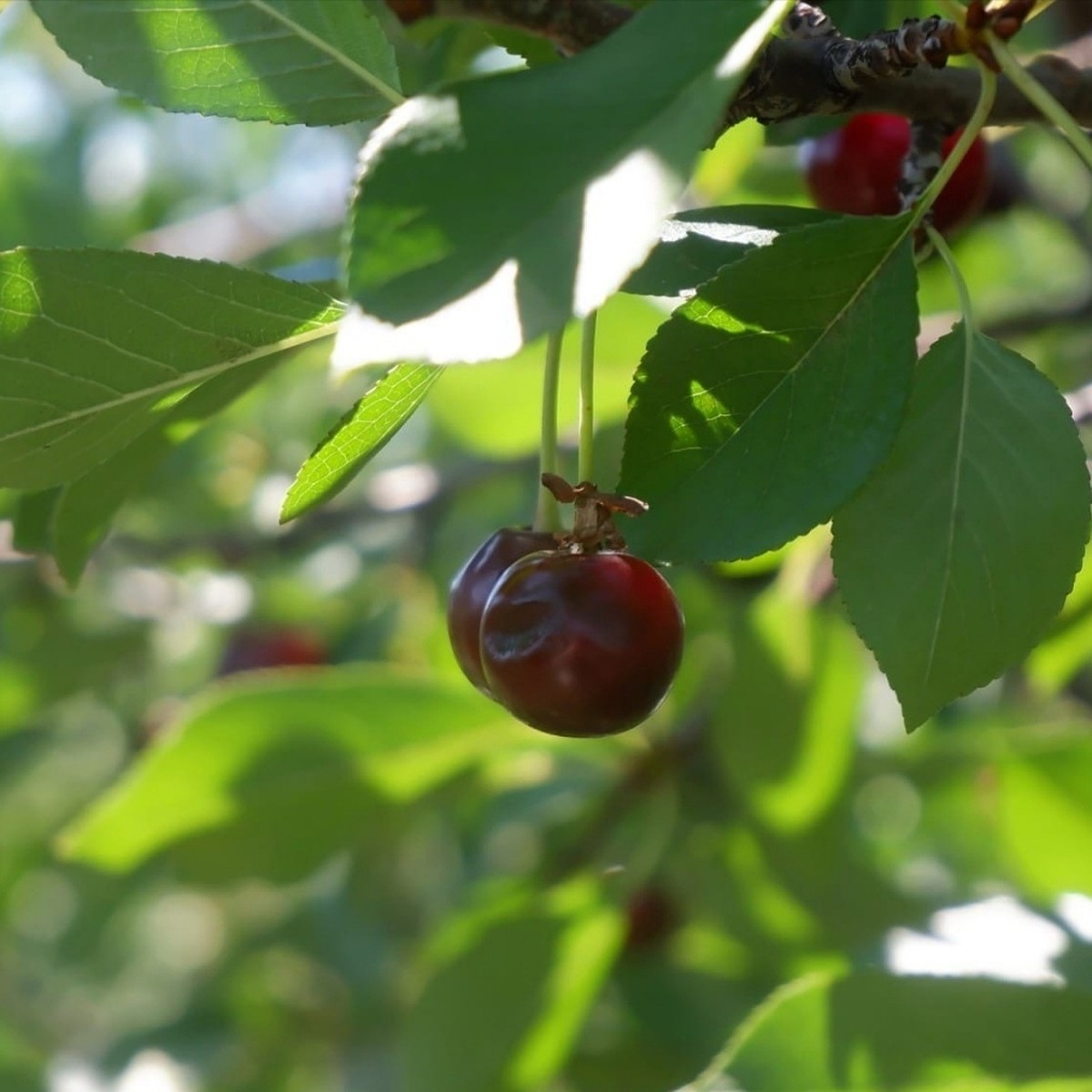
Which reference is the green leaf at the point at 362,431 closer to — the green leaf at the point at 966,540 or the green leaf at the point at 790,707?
the green leaf at the point at 966,540

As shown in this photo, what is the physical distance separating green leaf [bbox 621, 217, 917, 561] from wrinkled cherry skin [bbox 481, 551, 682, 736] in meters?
0.03

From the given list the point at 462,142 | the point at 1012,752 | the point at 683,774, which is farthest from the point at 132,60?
the point at 683,774

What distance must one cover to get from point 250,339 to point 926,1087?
2.12 feet

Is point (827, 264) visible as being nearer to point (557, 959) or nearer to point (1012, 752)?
point (1012, 752)

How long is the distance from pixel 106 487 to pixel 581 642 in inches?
Answer: 14.3

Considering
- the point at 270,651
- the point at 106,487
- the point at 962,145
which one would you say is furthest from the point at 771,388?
the point at 270,651

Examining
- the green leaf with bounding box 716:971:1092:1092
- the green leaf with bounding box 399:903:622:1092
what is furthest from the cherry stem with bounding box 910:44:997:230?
the green leaf with bounding box 399:903:622:1092

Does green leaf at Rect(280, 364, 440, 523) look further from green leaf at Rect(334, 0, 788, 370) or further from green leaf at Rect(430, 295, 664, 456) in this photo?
green leaf at Rect(430, 295, 664, 456)

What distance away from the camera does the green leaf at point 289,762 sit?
5.08 ft

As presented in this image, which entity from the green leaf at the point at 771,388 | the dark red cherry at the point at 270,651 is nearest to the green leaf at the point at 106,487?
the green leaf at the point at 771,388

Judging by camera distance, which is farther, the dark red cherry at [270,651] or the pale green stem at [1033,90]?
the dark red cherry at [270,651]

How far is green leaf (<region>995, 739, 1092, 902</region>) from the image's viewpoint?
1487 mm

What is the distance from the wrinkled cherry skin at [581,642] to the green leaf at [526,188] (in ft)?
0.90

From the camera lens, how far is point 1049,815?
152 cm
